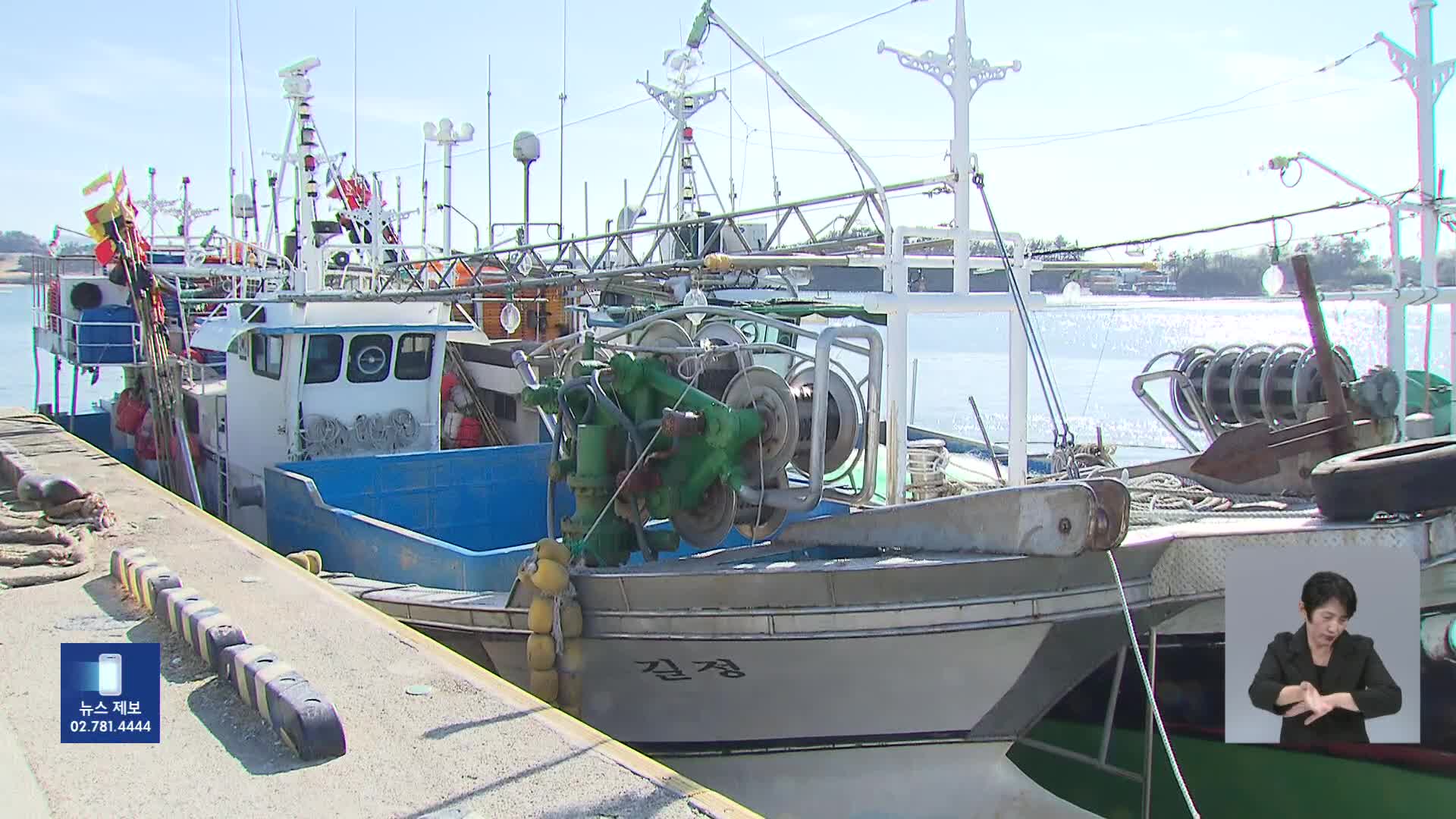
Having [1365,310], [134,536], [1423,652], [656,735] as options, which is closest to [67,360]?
[134,536]

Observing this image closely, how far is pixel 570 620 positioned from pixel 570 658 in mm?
194

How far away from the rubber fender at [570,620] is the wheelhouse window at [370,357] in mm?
6279

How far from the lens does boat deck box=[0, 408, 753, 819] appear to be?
11.9ft

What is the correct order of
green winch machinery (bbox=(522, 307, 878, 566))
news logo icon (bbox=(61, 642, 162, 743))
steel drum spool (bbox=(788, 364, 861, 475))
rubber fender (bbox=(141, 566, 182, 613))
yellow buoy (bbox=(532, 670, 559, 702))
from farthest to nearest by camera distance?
steel drum spool (bbox=(788, 364, 861, 475)) → green winch machinery (bbox=(522, 307, 878, 566)) → yellow buoy (bbox=(532, 670, 559, 702)) → rubber fender (bbox=(141, 566, 182, 613)) → news logo icon (bbox=(61, 642, 162, 743))

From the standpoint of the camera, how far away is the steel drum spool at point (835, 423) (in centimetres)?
613

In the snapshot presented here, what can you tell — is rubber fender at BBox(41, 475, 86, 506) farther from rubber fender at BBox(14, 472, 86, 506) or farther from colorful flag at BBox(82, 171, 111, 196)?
colorful flag at BBox(82, 171, 111, 196)

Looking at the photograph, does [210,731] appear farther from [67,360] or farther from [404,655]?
[67,360]

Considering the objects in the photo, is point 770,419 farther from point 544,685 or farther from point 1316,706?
point 1316,706

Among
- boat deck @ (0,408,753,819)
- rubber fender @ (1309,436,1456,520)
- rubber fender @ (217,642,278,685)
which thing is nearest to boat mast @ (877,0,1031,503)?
rubber fender @ (1309,436,1456,520)

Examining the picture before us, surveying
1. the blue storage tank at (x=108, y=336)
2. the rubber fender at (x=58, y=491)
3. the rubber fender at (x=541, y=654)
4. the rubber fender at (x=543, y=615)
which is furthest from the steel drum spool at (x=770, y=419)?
the blue storage tank at (x=108, y=336)

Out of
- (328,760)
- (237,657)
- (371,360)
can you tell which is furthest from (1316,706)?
(371,360)

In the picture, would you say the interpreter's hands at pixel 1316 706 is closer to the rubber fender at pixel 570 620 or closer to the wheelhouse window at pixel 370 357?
the rubber fender at pixel 570 620

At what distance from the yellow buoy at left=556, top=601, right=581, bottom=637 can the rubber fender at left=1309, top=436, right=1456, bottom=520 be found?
3646 mm

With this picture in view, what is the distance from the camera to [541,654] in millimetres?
5777
